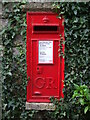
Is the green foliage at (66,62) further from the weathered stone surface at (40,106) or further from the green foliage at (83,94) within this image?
the green foliage at (83,94)

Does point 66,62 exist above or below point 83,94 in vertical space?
above

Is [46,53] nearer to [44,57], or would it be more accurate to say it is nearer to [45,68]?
[44,57]

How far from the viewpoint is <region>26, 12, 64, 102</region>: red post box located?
13.1 feet

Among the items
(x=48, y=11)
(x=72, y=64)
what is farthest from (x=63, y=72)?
(x=48, y=11)

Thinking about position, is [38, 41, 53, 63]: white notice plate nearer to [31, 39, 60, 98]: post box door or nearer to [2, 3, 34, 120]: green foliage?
[31, 39, 60, 98]: post box door

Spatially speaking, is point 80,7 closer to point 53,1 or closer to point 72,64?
point 53,1

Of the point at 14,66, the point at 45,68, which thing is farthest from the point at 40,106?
the point at 14,66

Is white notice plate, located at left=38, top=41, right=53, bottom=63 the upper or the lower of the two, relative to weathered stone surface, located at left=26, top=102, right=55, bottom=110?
upper

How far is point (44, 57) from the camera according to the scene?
160 inches

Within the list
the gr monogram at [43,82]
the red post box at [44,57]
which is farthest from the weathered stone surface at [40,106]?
the gr monogram at [43,82]

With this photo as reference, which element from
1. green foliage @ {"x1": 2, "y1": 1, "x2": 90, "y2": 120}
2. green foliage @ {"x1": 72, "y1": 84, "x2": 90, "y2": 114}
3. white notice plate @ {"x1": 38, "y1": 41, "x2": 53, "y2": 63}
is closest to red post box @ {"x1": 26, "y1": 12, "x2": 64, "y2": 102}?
white notice plate @ {"x1": 38, "y1": 41, "x2": 53, "y2": 63}

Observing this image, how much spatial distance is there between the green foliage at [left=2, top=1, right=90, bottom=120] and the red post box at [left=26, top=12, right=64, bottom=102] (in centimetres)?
10

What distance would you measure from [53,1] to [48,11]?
7.6 inches

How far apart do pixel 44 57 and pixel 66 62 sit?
0.41 m
